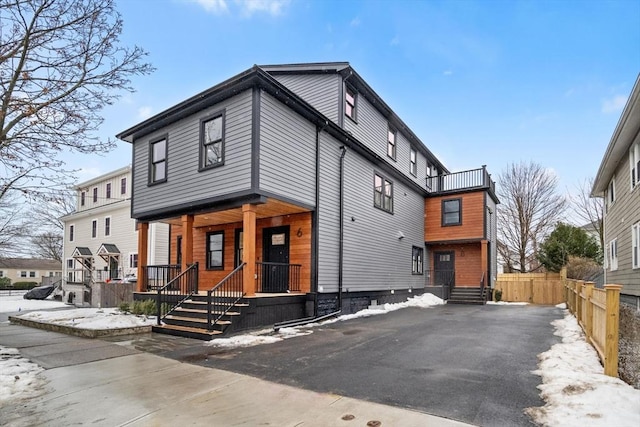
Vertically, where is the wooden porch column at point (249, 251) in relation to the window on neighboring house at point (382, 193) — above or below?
below

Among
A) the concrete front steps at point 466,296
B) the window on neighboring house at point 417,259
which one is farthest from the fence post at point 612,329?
the window on neighboring house at point 417,259

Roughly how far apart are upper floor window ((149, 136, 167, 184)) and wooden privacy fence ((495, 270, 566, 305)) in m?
16.0

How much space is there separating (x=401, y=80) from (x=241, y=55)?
9198 mm

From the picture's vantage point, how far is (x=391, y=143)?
17062 mm

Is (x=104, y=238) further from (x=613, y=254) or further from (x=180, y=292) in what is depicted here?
(x=613, y=254)

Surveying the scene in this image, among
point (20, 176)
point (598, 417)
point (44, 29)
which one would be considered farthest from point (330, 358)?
point (44, 29)

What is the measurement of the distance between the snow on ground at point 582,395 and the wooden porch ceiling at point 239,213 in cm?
683

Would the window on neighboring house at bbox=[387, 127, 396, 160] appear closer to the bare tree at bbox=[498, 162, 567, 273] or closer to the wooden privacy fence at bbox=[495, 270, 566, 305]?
the wooden privacy fence at bbox=[495, 270, 566, 305]

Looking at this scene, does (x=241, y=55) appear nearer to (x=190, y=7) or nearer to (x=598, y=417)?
(x=190, y=7)

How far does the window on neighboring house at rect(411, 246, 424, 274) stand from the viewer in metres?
18.2

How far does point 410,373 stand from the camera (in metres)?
5.40

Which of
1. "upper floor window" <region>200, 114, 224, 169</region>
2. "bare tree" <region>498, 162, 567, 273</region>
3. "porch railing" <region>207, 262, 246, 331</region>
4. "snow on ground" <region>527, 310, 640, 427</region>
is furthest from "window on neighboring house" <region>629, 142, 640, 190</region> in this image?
"bare tree" <region>498, 162, 567, 273</region>

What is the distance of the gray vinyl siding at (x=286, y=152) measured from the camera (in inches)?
382

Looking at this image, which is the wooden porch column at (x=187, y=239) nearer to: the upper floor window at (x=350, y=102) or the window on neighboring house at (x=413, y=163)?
the upper floor window at (x=350, y=102)
